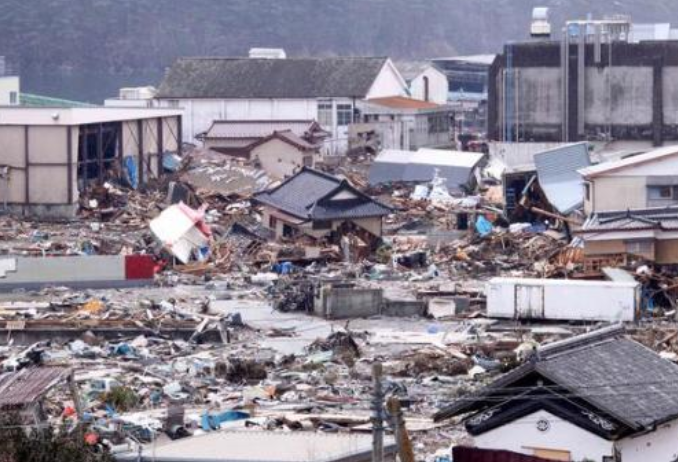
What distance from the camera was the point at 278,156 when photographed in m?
35.8

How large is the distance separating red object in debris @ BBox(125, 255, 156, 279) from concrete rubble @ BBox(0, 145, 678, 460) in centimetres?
15

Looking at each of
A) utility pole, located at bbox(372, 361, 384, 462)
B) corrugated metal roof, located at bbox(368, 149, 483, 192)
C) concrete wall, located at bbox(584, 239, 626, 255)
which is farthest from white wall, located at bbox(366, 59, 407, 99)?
utility pole, located at bbox(372, 361, 384, 462)

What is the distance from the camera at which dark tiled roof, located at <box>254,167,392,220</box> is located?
25312mm

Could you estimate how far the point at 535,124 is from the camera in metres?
35.3

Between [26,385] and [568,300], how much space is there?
319 inches

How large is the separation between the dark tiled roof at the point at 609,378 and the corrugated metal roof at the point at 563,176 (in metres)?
13.8

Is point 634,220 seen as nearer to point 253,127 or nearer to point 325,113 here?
point 253,127

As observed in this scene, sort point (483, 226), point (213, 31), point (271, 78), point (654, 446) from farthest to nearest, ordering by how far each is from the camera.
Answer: point (213, 31)
point (271, 78)
point (483, 226)
point (654, 446)

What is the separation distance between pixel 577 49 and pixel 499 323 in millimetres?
15972

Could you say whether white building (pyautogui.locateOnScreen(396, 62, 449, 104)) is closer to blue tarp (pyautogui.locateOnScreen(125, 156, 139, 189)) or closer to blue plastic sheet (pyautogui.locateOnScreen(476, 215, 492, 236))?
blue tarp (pyautogui.locateOnScreen(125, 156, 139, 189))

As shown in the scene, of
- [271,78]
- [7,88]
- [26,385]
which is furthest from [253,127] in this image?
A: [26,385]

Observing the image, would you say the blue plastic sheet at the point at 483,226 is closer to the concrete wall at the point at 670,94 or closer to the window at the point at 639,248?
the window at the point at 639,248

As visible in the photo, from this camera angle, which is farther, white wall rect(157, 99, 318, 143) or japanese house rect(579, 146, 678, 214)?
white wall rect(157, 99, 318, 143)

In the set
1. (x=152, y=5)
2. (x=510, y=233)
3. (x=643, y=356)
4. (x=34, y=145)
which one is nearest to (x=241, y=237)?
(x=510, y=233)
